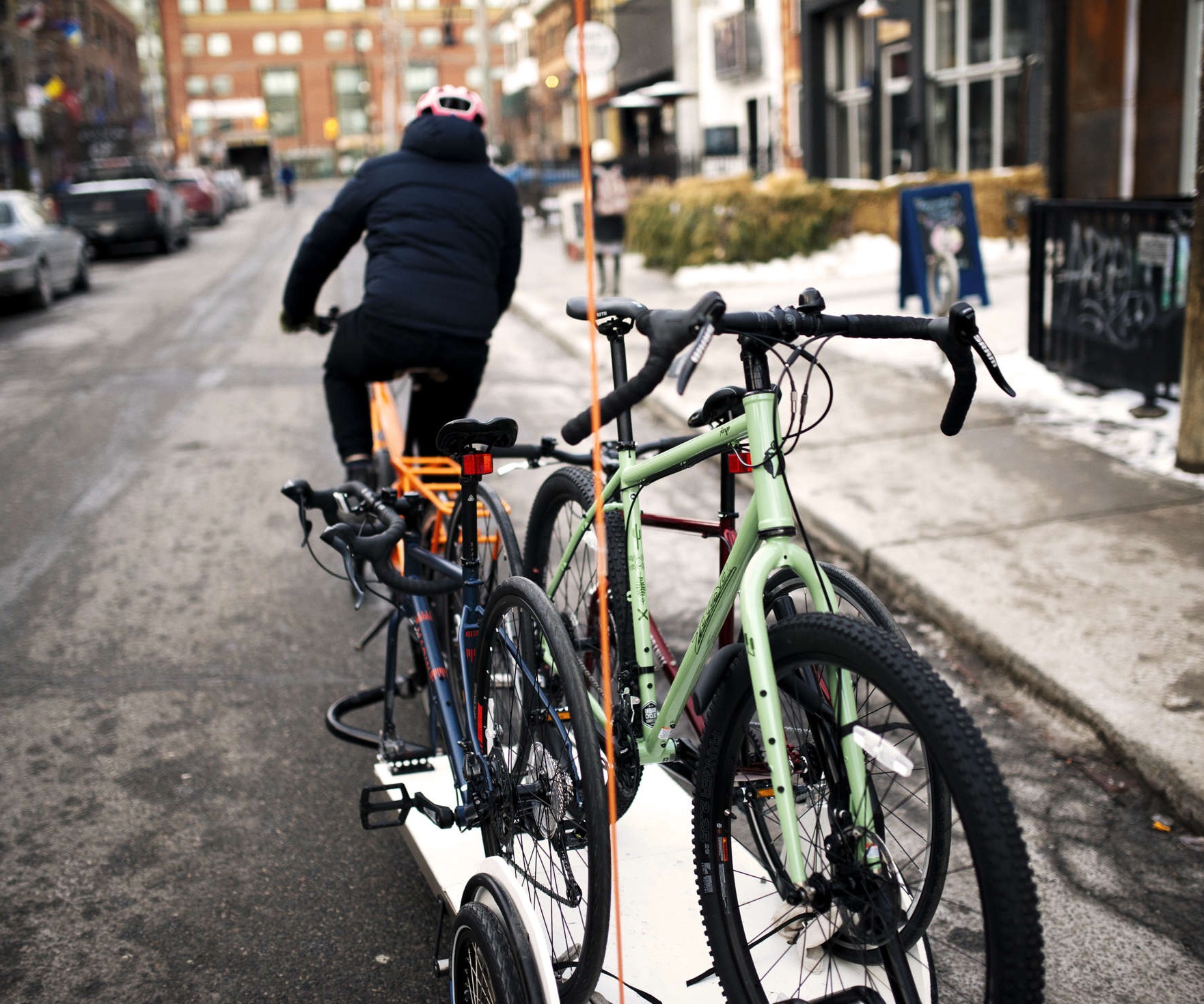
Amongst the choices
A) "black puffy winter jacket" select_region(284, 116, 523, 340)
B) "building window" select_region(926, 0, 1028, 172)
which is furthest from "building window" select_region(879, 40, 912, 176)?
"black puffy winter jacket" select_region(284, 116, 523, 340)

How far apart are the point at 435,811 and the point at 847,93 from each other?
20921mm

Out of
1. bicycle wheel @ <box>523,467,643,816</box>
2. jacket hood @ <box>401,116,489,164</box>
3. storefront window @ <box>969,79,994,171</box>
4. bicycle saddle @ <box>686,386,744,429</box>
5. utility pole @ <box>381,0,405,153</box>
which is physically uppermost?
utility pole @ <box>381,0,405,153</box>

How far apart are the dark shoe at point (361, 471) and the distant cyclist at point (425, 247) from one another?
361 mm

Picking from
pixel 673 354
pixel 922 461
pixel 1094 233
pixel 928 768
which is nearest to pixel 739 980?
pixel 928 768

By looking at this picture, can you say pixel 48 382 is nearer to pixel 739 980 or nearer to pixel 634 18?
pixel 739 980

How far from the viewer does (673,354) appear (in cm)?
190

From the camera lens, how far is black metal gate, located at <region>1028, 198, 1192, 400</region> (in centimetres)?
726

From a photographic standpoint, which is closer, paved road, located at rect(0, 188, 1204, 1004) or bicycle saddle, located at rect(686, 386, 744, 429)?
bicycle saddle, located at rect(686, 386, 744, 429)

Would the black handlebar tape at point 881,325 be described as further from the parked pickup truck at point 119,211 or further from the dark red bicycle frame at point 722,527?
the parked pickup truck at point 119,211

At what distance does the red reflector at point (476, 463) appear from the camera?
296 cm

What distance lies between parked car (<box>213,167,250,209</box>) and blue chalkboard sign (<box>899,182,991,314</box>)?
3512 centimetres

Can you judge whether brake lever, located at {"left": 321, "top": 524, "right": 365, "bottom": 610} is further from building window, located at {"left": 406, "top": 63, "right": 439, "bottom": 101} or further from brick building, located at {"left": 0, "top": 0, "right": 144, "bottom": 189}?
building window, located at {"left": 406, "top": 63, "right": 439, "bottom": 101}

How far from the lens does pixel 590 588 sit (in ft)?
10.8

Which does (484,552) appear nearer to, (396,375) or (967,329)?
(396,375)
